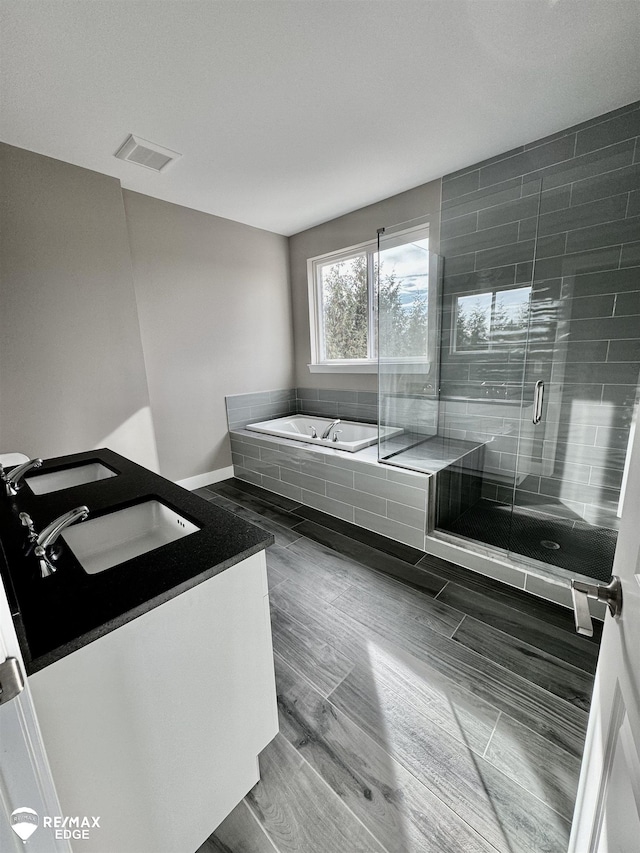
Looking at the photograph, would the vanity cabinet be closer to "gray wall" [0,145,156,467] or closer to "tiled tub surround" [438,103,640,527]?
"gray wall" [0,145,156,467]

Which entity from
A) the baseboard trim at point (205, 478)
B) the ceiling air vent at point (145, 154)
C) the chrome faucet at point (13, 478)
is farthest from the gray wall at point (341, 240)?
the chrome faucet at point (13, 478)

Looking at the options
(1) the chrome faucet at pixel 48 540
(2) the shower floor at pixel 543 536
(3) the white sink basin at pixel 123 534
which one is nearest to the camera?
(1) the chrome faucet at pixel 48 540

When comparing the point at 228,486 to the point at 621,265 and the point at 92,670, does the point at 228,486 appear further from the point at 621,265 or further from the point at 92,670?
the point at 621,265

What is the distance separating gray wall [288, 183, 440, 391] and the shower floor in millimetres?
1621

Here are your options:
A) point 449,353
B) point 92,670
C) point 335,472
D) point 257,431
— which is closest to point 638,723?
point 92,670

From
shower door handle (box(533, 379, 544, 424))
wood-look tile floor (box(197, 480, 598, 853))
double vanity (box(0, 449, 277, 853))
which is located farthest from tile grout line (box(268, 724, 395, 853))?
shower door handle (box(533, 379, 544, 424))

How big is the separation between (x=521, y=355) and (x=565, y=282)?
0.55 metres

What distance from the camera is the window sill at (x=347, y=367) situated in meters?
3.62

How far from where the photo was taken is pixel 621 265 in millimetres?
2281

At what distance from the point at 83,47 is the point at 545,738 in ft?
10.9

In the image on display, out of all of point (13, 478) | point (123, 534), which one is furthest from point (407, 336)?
point (13, 478)

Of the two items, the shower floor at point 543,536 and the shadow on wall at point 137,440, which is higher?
the shadow on wall at point 137,440

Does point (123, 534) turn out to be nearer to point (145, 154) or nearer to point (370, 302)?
point (145, 154)

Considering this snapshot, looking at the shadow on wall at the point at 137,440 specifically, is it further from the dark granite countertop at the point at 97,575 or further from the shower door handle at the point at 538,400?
the shower door handle at the point at 538,400
